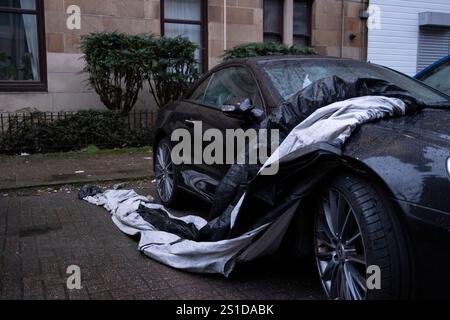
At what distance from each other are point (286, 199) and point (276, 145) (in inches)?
15.1

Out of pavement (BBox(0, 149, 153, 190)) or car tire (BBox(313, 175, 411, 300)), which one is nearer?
car tire (BBox(313, 175, 411, 300))

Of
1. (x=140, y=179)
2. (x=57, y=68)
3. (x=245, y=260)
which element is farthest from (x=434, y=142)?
(x=57, y=68)

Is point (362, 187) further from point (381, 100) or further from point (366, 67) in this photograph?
point (366, 67)

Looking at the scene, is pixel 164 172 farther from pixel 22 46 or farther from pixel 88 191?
pixel 22 46

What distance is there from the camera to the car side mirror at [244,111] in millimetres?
3850

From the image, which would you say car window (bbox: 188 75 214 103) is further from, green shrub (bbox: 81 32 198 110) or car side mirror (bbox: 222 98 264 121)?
green shrub (bbox: 81 32 198 110)

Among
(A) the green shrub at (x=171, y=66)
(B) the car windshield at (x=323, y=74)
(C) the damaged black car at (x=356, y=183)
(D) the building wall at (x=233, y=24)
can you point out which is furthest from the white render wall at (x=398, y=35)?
(C) the damaged black car at (x=356, y=183)

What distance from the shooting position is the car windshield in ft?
13.4

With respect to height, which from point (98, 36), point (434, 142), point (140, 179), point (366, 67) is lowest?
point (140, 179)

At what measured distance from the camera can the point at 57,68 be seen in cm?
1015

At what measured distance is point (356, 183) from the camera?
109 inches

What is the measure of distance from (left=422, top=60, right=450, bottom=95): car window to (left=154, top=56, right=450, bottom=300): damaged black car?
124 centimetres

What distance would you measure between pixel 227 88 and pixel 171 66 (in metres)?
5.28

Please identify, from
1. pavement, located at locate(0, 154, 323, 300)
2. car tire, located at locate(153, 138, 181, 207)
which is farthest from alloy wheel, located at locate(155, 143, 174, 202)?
pavement, located at locate(0, 154, 323, 300)
